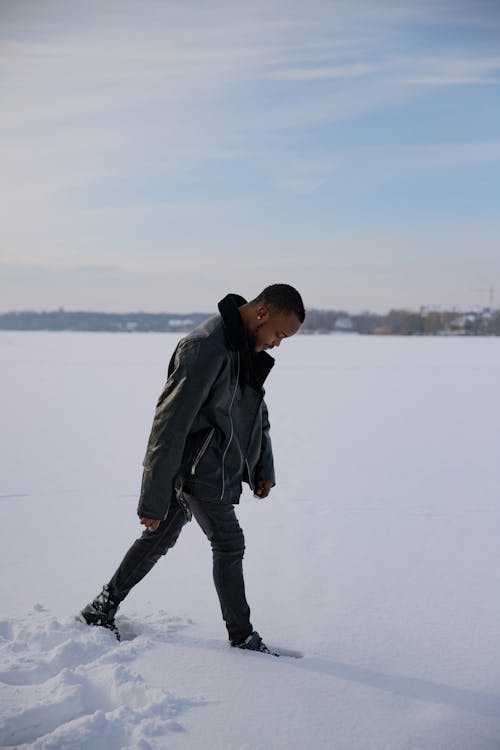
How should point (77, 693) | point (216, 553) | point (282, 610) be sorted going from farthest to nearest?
point (282, 610) → point (216, 553) → point (77, 693)

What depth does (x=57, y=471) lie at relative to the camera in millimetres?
6691

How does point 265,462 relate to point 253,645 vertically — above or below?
above

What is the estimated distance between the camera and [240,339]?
2.81 meters

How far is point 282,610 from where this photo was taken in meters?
3.52

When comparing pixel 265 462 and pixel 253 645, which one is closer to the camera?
pixel 253 645

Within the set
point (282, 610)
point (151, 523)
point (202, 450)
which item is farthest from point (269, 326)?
point (282, 610)

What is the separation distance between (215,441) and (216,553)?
1.59ft

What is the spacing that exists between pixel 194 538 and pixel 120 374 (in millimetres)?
13523

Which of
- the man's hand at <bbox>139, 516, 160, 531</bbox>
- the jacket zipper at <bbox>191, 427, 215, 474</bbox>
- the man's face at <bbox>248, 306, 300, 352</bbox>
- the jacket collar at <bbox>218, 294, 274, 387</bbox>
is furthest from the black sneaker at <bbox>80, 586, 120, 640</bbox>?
the man's face at <bbox>248, 306, 300, 352</bbox>

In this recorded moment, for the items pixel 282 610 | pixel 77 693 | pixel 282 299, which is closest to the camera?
pixel 77 693

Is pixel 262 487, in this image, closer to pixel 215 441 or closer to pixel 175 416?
pixel 215 441

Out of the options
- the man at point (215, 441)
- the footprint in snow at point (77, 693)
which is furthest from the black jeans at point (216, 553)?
the footprint in snow at point (77, 693)

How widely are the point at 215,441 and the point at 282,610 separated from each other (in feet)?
3.75

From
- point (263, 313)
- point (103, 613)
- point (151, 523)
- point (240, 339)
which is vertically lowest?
point (103, 613)
